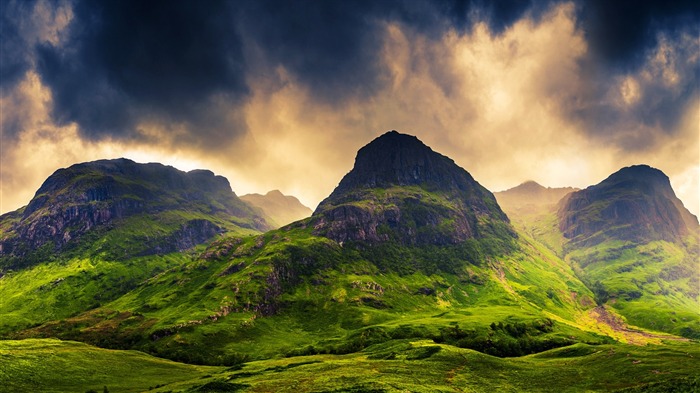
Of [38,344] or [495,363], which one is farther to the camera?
[38,344]

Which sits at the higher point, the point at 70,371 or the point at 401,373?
the point at 70,371

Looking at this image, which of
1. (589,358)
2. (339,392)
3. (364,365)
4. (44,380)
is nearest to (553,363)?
(589,358)

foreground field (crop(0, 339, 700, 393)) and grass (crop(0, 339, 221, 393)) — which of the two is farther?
grass (crop(0, 339, 221, 393))

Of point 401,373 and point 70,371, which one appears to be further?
point 70,371

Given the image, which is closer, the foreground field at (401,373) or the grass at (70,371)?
the foreground field at (401,373)

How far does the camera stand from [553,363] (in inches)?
5694

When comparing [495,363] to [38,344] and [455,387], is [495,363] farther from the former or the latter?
[38,344]

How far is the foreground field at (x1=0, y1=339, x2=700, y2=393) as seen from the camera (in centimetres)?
10475

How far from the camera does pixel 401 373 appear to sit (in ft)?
408

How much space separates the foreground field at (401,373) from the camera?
104750mm

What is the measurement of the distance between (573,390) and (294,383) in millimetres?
85774

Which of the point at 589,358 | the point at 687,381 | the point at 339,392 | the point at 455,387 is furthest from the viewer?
the point at 589,358

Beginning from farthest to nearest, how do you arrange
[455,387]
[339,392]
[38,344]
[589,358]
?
[38,344]
[589,358]
[455,387]
[339,392]

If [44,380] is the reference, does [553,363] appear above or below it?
below
